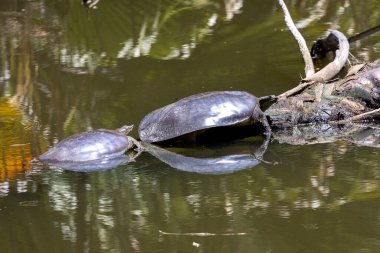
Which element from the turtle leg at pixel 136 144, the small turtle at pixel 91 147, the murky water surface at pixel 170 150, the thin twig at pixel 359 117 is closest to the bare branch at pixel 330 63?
the murky water surface at pixel 170 150

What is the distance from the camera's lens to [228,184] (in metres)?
3.70

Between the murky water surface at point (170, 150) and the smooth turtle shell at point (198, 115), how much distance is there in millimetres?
160

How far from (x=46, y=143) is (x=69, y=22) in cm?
305

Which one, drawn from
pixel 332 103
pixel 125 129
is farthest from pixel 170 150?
pixel 332 103

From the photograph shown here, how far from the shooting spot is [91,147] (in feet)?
13.8

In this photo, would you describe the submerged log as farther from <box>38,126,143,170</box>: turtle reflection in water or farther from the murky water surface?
<box>38,126,143,170</box>: turtle reflection in water

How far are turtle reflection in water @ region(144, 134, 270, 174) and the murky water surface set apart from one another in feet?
0.06

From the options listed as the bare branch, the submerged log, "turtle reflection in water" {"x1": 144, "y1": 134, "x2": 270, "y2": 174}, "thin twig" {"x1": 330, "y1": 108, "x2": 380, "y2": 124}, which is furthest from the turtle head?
"thin twig" {"x1": 330, "y1": 108, "x2": 380, "y2": 124}

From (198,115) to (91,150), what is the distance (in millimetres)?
686

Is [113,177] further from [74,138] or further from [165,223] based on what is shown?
[165,223]

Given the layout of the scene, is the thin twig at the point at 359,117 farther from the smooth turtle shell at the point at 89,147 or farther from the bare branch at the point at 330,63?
the smooth turtle shell at the point at 89,147

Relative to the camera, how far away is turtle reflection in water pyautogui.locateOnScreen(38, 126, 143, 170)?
4.14 metres

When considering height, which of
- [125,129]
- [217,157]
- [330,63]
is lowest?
[217,157]

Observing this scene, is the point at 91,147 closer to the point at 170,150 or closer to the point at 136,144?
the point at 136,144
